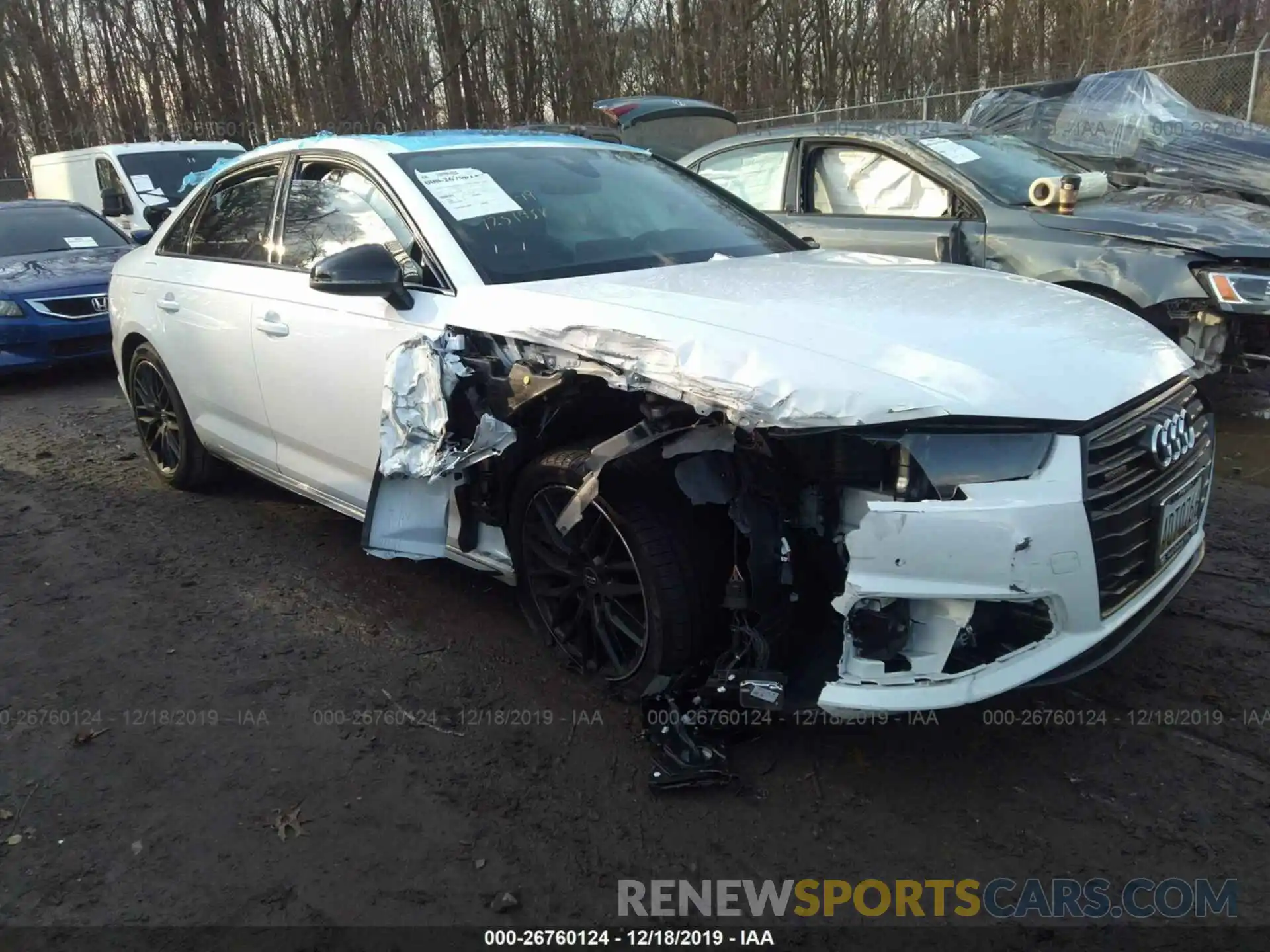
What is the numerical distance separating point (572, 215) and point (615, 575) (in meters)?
1.41

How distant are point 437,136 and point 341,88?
20447mm

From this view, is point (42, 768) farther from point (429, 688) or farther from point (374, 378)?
point (374, 378)

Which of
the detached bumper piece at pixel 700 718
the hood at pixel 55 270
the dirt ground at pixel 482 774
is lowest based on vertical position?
the dirt ground at pixel 482 774

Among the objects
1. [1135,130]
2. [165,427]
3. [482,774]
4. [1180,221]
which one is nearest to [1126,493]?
[482,774]

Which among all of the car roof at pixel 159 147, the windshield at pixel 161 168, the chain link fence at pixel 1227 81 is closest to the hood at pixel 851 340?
the chain link fence at pixel 1227 81

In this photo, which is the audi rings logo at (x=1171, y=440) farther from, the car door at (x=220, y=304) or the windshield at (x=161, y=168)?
the windshield at (x=161, y=168)

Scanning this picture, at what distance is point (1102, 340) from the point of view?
264 centimetres

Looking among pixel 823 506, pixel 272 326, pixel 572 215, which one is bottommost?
pixel 823 506

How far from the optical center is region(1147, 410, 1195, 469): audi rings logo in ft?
8.14

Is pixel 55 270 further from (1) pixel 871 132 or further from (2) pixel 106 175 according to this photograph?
(1) pixel 871 132

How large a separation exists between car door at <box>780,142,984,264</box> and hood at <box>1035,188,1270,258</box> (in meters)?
0.47

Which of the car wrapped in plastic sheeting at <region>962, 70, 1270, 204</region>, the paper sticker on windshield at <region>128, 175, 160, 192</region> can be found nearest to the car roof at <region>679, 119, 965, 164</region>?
the car wrapped in plastic sheeting at <region>962, 70, 1270, 204</region>

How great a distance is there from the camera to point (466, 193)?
11.2ft

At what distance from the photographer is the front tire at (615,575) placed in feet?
8.74
